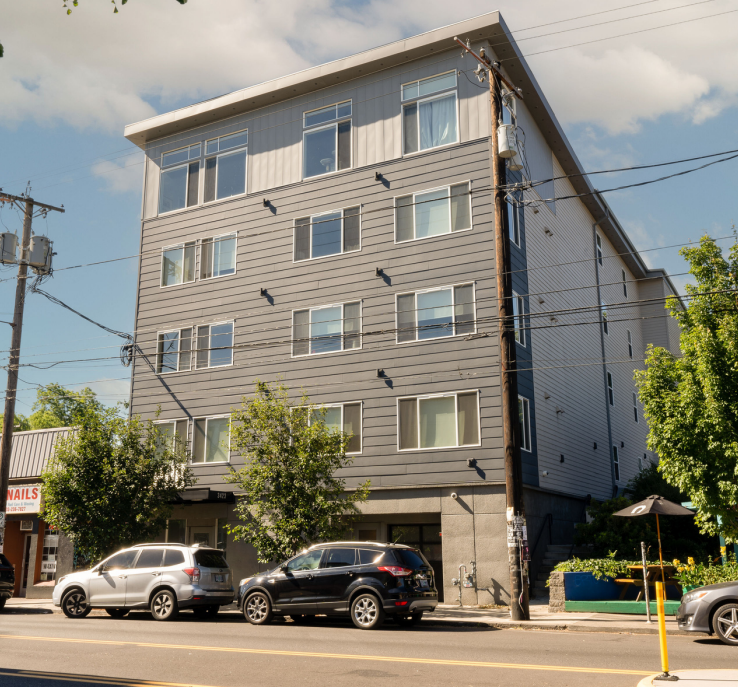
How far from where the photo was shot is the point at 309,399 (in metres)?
24.7

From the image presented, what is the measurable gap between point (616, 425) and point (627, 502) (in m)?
9.43

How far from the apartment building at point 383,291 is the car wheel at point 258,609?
6.27 metres

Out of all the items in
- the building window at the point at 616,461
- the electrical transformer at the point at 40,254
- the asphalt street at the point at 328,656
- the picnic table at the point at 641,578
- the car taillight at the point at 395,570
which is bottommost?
the asphalt street at the point at 328,656

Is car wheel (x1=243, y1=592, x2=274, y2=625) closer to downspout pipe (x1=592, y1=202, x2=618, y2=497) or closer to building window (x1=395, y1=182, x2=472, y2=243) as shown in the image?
building window (x1=395, y1=182, x2=472, y2=243)

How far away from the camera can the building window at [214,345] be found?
26750mm

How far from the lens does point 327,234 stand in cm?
2595

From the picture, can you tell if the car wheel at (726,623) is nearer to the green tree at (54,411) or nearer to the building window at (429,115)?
the building window at (429,115)

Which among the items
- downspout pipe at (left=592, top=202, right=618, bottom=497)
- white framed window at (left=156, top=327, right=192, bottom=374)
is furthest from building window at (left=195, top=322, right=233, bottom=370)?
downspout pipe at (left=592, top=202, right=618, bottom=497)

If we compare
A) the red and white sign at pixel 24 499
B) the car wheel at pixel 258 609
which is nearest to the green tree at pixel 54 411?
the red and white sign at pixel 24 499

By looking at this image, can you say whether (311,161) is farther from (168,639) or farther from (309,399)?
(168,639)

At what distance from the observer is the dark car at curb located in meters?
12.6

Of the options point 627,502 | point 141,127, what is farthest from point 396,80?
point 627,502

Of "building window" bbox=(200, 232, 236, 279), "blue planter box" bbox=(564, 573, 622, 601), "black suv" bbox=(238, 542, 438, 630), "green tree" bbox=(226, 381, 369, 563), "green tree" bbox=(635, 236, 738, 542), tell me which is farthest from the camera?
"building window" bbox=(200, 232, 236, 279)

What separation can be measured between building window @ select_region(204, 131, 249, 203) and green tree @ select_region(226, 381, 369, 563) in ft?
33.4
